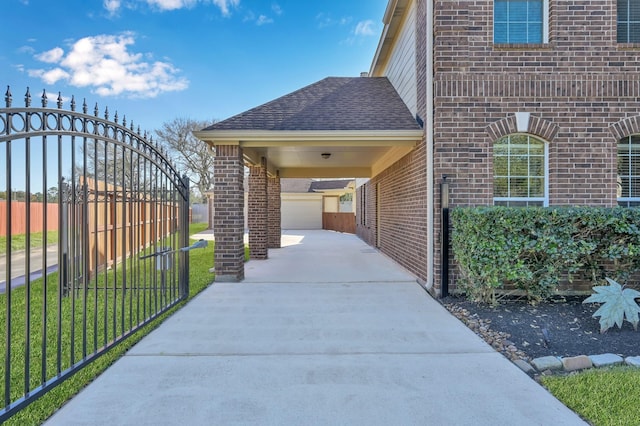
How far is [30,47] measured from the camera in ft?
40.1

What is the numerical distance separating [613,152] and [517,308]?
11.0 feet

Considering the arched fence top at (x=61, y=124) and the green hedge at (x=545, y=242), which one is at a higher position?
the arched fence top at (x=61, y=124)

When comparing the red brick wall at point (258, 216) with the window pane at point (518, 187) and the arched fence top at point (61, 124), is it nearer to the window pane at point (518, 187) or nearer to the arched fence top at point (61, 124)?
the arched fence top at point (61, 124)

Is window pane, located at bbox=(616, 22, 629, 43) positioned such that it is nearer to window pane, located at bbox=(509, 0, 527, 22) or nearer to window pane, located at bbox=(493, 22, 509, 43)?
window pane, located at bbox=(509, 0, 527, 22)

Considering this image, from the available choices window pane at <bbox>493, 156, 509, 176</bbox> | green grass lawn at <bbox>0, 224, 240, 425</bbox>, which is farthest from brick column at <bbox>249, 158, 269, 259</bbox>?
window pane at <bbox>493, 156, 509, 176</bbox>

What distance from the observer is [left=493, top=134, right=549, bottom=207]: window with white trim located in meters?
6.08

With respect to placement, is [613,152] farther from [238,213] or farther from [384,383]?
[238,213]

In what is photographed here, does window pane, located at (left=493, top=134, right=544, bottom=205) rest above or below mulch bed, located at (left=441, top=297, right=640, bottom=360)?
above

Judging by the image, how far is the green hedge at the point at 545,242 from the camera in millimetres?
4895

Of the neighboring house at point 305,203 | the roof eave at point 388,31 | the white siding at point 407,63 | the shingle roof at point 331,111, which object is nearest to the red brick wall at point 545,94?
the shingle roof at point 331,111

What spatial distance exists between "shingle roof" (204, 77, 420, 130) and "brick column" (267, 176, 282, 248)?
195 inches

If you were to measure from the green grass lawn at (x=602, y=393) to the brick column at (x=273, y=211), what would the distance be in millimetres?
10663

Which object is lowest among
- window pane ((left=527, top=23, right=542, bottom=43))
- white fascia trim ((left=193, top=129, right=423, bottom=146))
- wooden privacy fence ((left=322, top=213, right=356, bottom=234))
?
wooden privacy fence ((left=322, top=213, right=356, bottom=234))

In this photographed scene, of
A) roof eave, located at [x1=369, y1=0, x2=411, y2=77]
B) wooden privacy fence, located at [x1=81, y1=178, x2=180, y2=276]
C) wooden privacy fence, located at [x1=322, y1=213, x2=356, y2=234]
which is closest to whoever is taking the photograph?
wooden privacy fence, located at [x1=81, y1=178, x2=180, y2=276]
